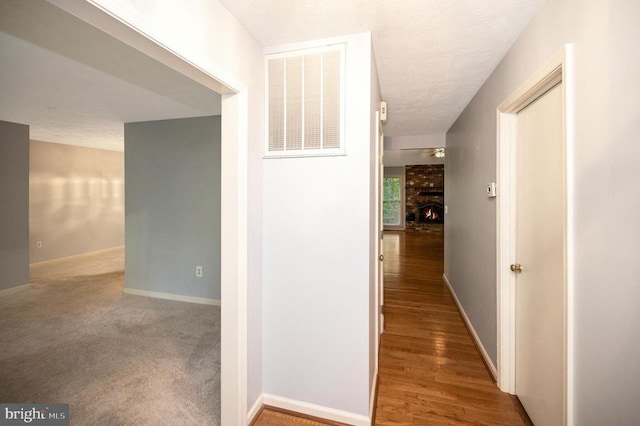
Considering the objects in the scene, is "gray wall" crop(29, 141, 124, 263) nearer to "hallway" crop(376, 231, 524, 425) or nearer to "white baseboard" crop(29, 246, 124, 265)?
"white baseboard" crop(29, 246, 124, 265)

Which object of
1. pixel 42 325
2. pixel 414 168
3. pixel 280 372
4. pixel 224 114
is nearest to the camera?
pixel 224 114

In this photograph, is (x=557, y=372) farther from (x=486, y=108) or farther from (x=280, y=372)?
(x=486, y=108)

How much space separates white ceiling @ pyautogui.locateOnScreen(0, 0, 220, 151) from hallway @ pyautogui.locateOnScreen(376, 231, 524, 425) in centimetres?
316

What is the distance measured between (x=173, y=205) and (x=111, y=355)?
1930 millimetres

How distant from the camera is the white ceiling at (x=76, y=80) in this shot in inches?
68.9

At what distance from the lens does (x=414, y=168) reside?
1057 centimetres

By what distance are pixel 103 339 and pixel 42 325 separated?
0.92 m

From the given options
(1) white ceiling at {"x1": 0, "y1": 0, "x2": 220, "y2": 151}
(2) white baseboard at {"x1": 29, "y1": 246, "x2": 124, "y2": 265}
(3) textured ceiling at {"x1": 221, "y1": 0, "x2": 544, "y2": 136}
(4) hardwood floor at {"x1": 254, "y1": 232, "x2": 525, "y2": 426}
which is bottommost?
(4) hardwood floor at {"x1": 254, "y1": 232, "x2": 525, "y2": 426}

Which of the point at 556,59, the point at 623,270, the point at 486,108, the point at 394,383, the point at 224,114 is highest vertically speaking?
the point at 486,108

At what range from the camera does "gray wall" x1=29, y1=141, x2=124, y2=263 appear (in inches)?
205

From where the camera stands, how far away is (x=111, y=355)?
239cm

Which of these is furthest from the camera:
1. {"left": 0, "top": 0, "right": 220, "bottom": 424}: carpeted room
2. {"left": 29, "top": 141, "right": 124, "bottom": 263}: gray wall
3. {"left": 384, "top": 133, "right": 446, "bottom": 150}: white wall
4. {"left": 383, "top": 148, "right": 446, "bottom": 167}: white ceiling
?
{"left": 383, "top": 148, "right": 446, "bottom": 167}: white ceiling

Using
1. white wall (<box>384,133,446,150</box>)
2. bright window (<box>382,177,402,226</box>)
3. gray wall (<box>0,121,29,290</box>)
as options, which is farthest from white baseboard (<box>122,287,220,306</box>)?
bright window (<box>382,177,402,226</box>)

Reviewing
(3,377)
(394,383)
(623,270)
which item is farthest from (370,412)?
Answer: (3,377)
